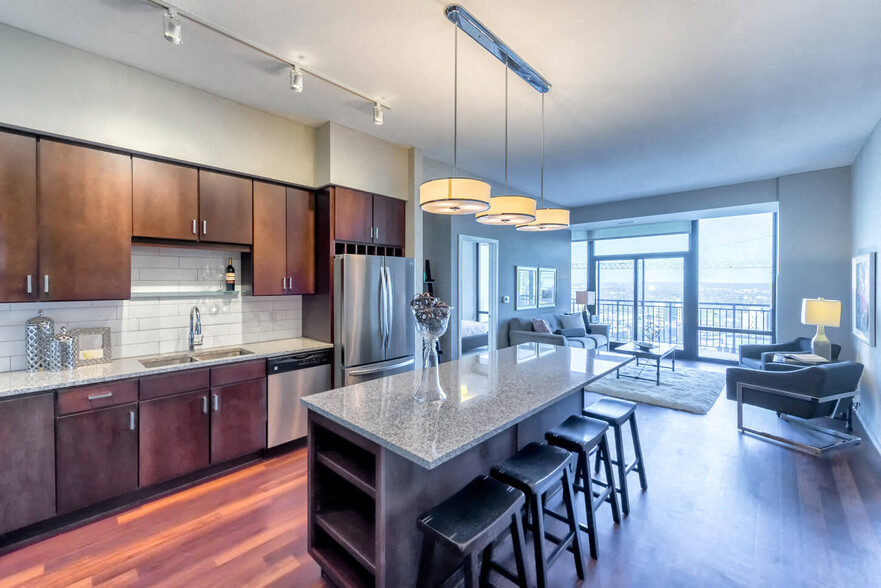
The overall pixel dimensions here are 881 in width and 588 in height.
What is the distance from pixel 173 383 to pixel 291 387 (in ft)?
2.78

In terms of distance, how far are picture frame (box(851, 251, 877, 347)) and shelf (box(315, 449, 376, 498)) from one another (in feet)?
15.3

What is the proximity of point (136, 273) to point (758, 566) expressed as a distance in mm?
4345

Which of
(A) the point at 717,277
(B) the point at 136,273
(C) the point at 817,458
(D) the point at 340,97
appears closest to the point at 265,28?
(D) the point at 340,97

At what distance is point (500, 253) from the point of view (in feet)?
19.3

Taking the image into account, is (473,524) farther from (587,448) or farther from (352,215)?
(352,215)

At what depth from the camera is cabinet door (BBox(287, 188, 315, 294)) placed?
136 inches

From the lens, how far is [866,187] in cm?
379

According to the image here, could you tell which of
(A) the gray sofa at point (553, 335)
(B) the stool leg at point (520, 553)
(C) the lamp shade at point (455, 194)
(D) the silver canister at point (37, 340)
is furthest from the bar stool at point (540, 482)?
Answer: (A) the gray sofa at point (553, 335)

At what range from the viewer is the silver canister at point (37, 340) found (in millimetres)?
2363

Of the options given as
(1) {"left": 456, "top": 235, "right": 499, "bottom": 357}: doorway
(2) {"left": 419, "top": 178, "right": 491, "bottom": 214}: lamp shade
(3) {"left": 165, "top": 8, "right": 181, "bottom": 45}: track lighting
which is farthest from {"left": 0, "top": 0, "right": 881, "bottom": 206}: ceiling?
(1) {"left": 456, "top": 235, "right": 499, "bottom": 357}: doorway

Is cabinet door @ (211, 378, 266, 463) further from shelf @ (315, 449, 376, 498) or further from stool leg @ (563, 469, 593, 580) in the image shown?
stool leg @ (563, 469, 593, 580)

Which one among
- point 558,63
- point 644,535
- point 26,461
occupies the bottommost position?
point 644,535

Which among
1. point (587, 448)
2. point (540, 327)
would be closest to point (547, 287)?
point (540, 327)

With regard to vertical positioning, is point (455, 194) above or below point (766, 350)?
above
